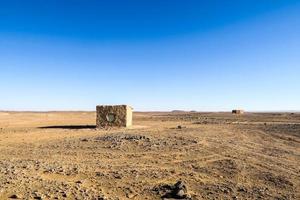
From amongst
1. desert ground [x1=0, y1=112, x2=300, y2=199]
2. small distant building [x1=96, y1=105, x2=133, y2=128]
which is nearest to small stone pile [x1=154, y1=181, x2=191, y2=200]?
desert ground [x1=0, y1=112, x2=300, y2=199]

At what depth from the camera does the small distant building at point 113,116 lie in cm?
3062

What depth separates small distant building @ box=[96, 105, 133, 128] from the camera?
100 ft

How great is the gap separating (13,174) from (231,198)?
6.60m

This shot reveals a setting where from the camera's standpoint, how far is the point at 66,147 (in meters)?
16.9

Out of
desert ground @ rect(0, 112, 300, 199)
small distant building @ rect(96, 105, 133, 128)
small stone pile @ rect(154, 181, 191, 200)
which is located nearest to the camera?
small stone pile @ rect(154, 181, 191, 200)

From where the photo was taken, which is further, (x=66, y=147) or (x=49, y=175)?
(x=66, y=147)

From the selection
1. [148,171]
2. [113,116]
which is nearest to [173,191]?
[148,171]

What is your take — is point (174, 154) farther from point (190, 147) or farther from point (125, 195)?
point (125, 195)

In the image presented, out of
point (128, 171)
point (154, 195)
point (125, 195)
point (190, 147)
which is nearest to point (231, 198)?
point (154, 195)

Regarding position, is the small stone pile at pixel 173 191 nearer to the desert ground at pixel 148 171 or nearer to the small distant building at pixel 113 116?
the desert ground at pixel 148 171

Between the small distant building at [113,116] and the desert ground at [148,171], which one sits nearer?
the desert ground at [148,171]

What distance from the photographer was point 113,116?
3084cm

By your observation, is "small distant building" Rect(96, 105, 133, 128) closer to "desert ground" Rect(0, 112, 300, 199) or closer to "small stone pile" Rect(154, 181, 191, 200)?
"desert ground" Rect(0, 112, 300, 199)

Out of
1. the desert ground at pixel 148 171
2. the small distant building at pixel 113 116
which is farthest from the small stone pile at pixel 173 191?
the small distant building at pixel 113 116
